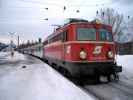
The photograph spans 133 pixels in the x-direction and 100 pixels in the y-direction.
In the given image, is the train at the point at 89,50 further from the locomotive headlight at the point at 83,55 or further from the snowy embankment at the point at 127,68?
the snowy embankment at the point at 127,68

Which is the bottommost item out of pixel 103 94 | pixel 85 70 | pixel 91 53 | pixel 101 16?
pixel 103 94

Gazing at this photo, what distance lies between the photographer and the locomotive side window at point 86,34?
40.5 feet

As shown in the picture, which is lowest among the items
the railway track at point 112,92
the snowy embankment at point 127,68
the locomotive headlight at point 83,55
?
the railway track at point 112,92

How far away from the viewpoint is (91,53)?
480 inches

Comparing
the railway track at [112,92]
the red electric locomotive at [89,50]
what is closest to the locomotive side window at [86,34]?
the red electric locomotive at [89,50]

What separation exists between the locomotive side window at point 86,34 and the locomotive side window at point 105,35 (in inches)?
15.2

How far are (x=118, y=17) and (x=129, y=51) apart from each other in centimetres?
2692

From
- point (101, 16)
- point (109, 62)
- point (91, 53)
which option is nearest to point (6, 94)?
point (91, 53)

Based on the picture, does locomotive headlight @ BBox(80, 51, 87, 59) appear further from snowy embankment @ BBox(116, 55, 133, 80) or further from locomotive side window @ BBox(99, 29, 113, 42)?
snowy embankment @ BBox(116, 55, 133, 80)

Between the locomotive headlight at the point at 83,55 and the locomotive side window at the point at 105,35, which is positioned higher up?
the locomotive side window at the point at 105,35

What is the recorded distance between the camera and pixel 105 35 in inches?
508

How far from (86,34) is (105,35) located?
1072 mm

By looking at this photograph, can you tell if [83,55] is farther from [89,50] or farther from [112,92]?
[112,92]

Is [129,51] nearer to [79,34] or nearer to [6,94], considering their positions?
[79,34]
